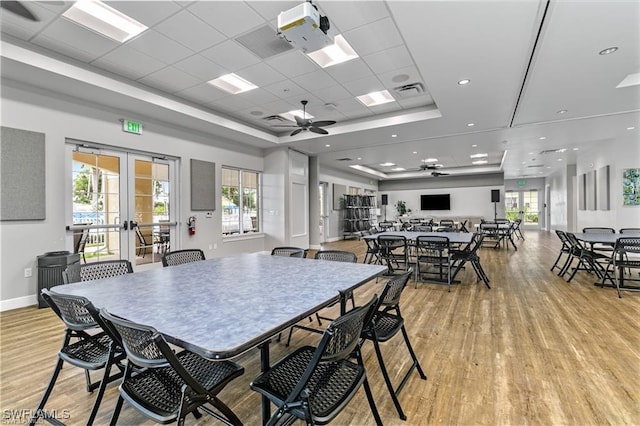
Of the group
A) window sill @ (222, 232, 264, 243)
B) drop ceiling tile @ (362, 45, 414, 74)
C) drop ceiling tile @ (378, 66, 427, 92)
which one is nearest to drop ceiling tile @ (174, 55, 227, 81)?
drop ceiling tile @ (362, 45, 414, 74)

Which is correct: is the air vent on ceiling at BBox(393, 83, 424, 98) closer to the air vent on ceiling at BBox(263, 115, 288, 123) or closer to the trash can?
the air vent on ceiling at BBox(263, 115, 288, 123)

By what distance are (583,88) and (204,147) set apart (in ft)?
21.9

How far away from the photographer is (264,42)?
3.54 metres

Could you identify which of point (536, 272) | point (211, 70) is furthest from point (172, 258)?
point (536, 272)

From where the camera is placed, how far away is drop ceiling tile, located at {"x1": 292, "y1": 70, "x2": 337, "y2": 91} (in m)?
4.39

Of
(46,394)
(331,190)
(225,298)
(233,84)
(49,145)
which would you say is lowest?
(46,394)

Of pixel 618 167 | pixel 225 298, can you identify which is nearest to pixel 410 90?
pixel 225 298

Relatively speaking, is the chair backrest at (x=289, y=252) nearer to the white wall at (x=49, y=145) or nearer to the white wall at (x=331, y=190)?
the white wall at (x=49, y=145)

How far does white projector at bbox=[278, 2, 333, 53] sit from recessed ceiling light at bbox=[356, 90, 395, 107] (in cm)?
266

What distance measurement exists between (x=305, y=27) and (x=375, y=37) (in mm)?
1361

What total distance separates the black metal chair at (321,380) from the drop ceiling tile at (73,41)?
4098mm

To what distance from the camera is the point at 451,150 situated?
9.05 meters

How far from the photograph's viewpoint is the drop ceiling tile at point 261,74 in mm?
4184

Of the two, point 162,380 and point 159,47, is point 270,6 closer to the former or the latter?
point 159,47
